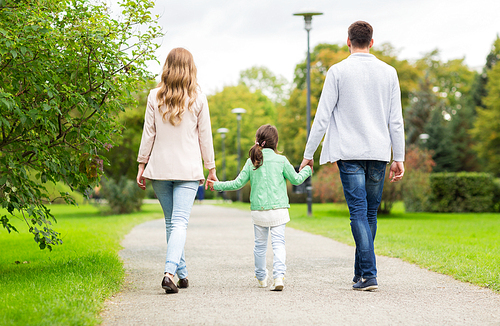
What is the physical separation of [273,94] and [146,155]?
203 feet

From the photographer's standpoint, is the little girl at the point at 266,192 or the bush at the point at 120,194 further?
the bush at the point at 120,194

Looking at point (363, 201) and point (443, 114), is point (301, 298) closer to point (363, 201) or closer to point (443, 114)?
point (363, 201)

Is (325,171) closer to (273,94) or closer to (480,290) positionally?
(480,290)

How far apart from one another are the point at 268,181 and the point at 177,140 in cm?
92

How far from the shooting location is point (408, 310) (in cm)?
387

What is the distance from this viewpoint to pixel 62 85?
4.65m

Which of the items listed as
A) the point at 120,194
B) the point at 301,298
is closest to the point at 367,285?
the point at 301,298

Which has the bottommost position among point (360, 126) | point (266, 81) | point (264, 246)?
point (264, 246)

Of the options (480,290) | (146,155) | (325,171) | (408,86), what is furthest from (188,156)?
(408,86)

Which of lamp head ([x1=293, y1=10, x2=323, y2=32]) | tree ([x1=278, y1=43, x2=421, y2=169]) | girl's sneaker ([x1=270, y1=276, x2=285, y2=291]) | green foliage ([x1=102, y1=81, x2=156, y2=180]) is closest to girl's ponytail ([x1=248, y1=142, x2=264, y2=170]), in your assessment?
girl's sneaker ([x1=270, y1=276, x2=285, y2=291])

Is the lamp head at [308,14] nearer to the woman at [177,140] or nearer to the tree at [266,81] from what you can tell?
the woman at [177,140]

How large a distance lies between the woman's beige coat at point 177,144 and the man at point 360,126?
0.99 m

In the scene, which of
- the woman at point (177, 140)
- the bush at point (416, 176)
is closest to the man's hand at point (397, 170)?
the woman at point (177, 140)

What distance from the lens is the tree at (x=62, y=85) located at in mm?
4656
